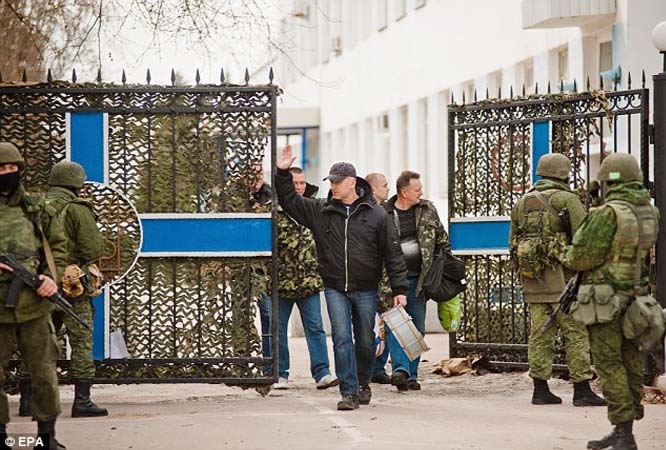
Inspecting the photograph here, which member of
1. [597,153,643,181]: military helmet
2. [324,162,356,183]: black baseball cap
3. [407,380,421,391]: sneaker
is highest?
[324,162,356,183]: black baseball cap

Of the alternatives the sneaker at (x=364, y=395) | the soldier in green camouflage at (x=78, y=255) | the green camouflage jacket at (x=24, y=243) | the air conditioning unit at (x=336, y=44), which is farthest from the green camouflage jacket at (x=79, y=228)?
the air conditioning unit at (x=336, y=44)

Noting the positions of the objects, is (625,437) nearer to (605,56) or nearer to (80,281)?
(80,281)

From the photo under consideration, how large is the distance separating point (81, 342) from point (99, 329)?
853 mm

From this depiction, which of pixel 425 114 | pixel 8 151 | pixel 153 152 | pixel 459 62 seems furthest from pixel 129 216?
pixel 425 114

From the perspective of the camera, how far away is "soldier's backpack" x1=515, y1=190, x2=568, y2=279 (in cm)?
1263

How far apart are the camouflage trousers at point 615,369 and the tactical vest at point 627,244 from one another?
24 centimetres

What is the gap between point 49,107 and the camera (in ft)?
42.9

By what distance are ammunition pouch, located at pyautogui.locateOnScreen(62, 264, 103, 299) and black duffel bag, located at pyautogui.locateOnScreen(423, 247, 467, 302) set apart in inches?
126

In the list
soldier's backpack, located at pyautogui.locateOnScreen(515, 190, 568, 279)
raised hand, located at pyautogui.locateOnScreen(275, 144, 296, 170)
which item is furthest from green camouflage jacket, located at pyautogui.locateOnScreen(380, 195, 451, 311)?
raised hand, located at pyautogui.locateOnScreen(275, 144, 296, 170)

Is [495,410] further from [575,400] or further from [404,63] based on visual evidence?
[404,63]

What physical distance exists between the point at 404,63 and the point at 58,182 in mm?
23871

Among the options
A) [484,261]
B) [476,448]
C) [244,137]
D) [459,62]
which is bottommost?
[476,448]

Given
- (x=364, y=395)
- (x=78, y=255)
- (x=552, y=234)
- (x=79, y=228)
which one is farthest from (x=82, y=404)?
(x=552, y=234)

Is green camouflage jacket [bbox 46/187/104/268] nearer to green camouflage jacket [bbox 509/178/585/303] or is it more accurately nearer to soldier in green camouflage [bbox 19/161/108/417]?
soldier in green camouflage [bbox 19/161/108/417]
